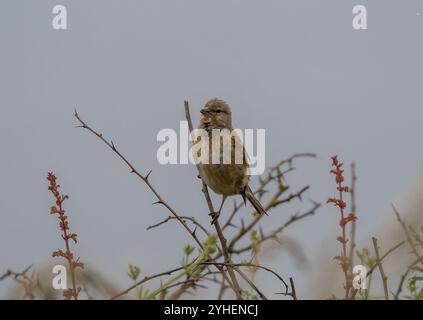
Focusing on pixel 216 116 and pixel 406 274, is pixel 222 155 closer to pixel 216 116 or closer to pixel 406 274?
pixel 216 116

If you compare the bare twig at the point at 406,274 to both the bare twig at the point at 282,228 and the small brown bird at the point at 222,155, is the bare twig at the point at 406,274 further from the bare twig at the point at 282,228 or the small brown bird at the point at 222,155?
the small brown bird at the point at 222,155

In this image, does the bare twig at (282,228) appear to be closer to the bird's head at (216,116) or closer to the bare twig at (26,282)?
the bare twig at (26,282)

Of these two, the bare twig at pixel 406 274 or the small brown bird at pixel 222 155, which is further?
the small brown bird at pixel 222 155

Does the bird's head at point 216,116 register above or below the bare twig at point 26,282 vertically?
above

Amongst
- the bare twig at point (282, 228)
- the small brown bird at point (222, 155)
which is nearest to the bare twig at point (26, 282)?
the bare twig at point (282, 228)

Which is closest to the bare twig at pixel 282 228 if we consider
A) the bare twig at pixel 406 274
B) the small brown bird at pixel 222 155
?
the bare twig at pixel 406 274

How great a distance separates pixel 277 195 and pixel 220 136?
2.04 meters

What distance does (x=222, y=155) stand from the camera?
14.2 feet

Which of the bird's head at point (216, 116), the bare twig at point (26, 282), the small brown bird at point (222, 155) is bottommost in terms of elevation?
the bare twig at point (26, 282)

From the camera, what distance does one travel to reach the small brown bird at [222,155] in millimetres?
4273

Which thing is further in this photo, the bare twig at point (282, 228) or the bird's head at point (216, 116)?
the bird's head at point (216, 116)
